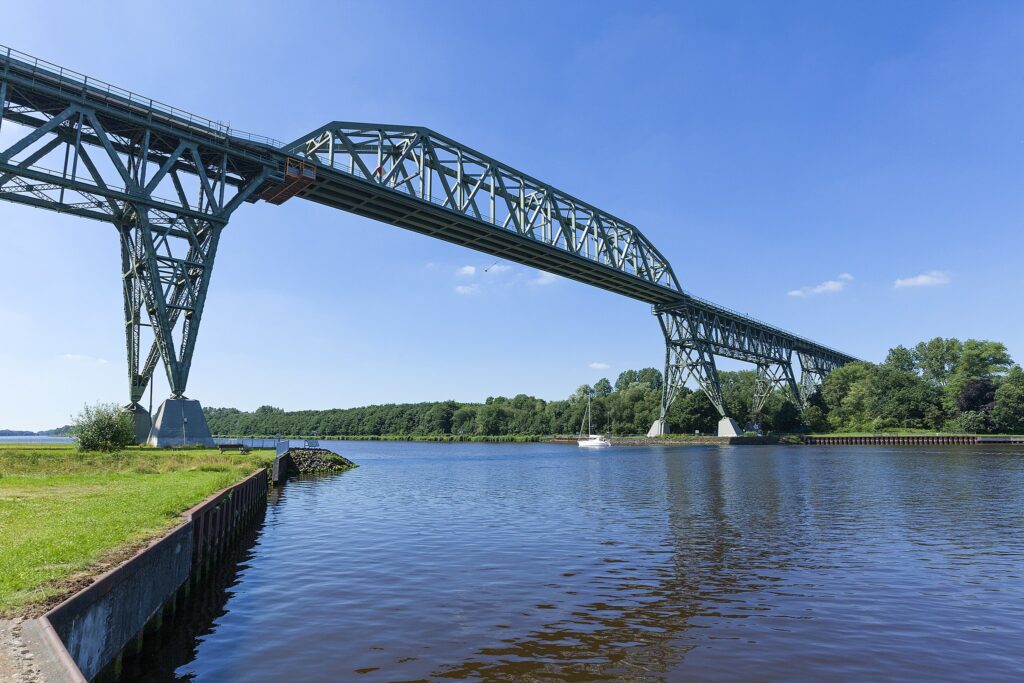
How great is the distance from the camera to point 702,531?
22688 mm

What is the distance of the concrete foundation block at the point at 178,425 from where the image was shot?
39875 millimetres

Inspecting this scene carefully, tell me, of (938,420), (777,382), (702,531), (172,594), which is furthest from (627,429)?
(172,594)

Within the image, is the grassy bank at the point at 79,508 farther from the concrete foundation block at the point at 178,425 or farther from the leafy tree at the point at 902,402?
the leafy tree at the point at 902,402

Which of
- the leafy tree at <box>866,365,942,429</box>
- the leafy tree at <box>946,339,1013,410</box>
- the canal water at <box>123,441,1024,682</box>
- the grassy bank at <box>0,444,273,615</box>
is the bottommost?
the canal water at <box>123,441,1024,682</box>

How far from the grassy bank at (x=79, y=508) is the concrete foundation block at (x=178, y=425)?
7520mm

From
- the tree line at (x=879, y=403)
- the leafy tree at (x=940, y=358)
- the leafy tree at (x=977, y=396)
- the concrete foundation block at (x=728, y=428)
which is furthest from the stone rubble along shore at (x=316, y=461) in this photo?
the leafy tree at (x=940, y=358)

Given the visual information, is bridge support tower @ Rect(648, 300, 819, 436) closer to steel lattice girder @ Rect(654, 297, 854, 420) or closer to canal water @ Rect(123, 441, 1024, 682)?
steel lattice girder @ Rect(654, 297, 854, 420)

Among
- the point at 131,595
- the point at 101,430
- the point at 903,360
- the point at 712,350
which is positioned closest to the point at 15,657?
the point at 131,595

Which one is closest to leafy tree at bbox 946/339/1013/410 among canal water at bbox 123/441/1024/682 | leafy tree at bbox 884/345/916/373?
leafy tree at bbox 884/345/916/373

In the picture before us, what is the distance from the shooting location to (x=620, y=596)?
555 inches

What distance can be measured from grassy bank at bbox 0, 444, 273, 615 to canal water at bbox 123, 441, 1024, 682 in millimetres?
2224

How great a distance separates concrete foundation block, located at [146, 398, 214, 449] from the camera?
3988 cm

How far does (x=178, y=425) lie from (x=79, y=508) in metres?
26.8

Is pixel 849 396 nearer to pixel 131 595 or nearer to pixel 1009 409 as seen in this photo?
pixel 1009 409
